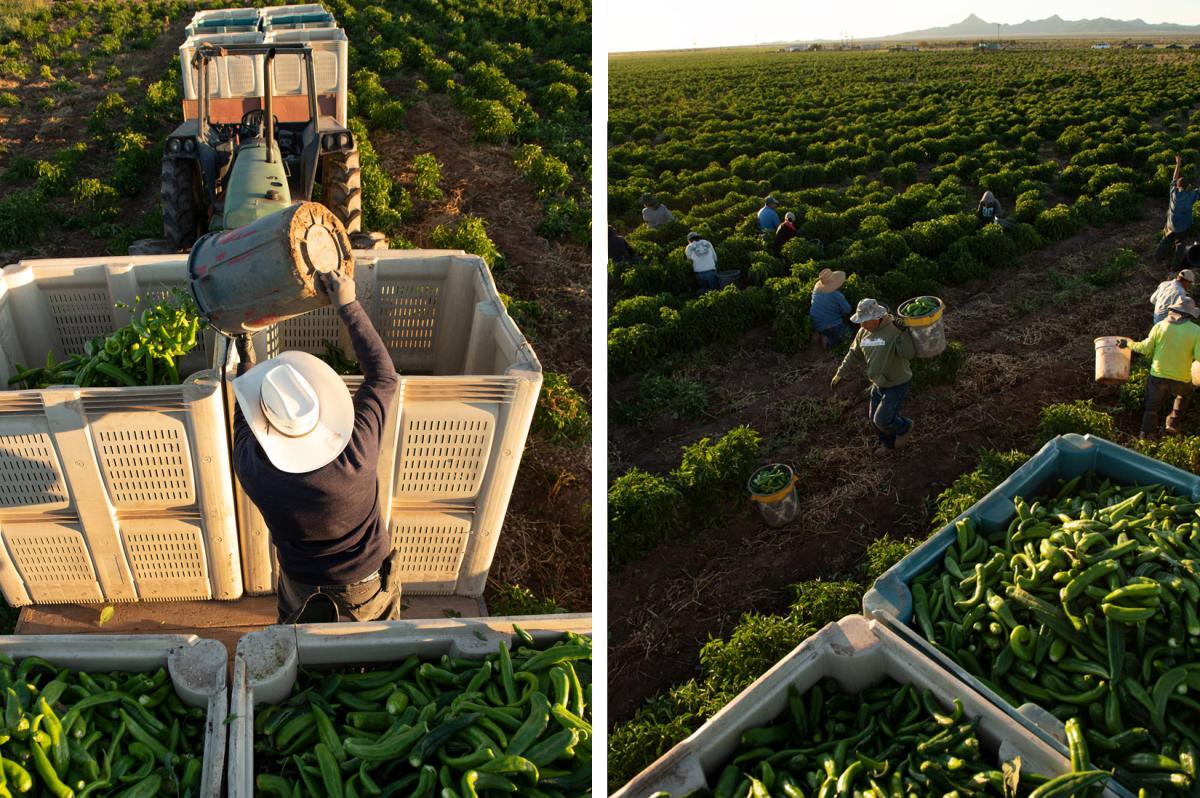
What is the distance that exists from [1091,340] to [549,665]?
886cm

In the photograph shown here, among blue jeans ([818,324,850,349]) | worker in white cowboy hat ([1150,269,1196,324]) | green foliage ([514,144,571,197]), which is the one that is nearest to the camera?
worker in white cowboy hat ([1150,269,1196,324])

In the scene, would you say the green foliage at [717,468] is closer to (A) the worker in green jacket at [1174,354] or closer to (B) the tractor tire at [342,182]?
(A) the worker in green jacket at [1174,354]

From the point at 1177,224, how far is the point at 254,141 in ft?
38.7

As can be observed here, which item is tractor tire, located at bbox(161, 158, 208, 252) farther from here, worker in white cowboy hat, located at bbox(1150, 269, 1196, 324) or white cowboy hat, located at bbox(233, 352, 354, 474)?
worker in white cowboy hat, located at bbox(1150, 269, 1196, 324)

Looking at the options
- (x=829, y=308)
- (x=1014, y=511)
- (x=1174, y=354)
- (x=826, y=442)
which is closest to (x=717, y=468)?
(x=826, y=442)

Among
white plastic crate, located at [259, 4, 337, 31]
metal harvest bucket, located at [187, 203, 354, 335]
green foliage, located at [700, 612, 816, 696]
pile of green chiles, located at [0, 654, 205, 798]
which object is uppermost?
white plastic crate, located at [259, 4, 337, 31]

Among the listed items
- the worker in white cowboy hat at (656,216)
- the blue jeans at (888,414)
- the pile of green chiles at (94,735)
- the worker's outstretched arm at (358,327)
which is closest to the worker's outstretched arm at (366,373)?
the worker's outstretched arm at (358,327)

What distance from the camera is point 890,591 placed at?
5.08m

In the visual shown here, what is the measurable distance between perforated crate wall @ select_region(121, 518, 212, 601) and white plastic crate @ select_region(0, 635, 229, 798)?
128cm

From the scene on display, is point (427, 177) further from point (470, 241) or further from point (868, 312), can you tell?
point (868, 312)

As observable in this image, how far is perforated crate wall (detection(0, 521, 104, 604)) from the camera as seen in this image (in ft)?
17.2

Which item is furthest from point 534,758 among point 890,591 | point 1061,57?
point 1061,57

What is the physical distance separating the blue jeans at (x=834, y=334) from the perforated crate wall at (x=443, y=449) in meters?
6.24

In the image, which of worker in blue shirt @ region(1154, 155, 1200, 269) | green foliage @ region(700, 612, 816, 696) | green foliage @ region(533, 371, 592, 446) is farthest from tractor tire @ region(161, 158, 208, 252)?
worker in blue shirt @ region(1154, 155, 1200, 269)
